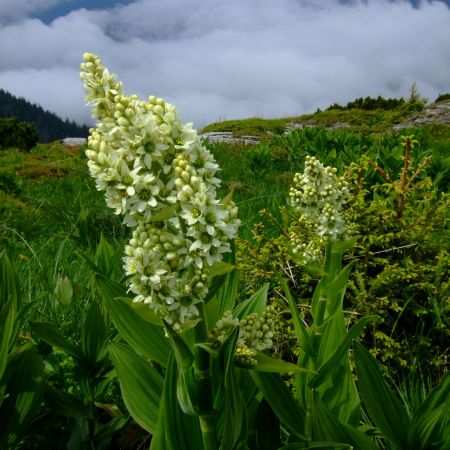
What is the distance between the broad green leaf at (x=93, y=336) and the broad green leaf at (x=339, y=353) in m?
1.12

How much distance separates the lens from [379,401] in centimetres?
234

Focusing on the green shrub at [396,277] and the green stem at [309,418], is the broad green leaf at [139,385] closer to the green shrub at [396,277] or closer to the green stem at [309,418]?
the green stem at [309,418]

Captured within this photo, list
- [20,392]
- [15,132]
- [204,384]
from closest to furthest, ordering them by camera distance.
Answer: [204,384]
[20,392]
[15,132]

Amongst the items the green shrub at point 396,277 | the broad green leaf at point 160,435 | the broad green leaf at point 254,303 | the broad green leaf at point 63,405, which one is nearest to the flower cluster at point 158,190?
the broad green leaf at point 160,435

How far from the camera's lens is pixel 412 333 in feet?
13.4

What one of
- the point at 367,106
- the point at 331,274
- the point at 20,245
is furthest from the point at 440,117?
the point at 331,274

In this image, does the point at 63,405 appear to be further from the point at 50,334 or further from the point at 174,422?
the point at 174,422

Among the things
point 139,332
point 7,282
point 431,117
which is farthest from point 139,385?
point 431,117

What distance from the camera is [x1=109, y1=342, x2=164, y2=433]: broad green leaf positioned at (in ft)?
7.23

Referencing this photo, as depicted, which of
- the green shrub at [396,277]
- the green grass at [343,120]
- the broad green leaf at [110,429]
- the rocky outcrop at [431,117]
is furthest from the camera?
the rocky outcrop at [431,117]

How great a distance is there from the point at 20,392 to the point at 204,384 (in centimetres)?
114

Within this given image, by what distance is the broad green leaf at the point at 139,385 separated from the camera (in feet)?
7.23

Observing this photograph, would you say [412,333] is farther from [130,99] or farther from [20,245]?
[20,245]

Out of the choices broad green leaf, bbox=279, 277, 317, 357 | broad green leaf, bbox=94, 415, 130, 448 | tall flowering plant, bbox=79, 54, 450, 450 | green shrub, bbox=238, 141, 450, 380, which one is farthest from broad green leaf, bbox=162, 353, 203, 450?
green shrub, bbox=238, 141, 450, 380
